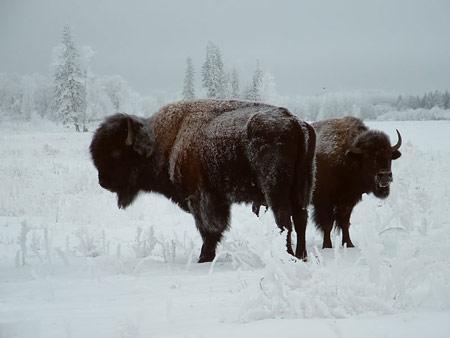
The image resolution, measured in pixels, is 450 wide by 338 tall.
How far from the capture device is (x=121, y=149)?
566 cm

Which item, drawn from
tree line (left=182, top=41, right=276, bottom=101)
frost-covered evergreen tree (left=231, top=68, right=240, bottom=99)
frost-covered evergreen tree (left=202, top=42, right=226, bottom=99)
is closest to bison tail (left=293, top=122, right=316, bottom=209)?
tree line (left=182, top=41, right=276, bottom=101)

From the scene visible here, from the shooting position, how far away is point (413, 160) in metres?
16.7

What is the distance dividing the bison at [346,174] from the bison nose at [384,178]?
0.14 m

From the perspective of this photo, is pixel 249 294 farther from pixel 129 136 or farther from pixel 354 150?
pixel 354 150

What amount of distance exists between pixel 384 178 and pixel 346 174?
0.63 metres

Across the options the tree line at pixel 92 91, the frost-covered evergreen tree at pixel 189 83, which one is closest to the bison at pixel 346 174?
the tree line at pixel 92 91

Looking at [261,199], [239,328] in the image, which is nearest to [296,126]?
[261,199]

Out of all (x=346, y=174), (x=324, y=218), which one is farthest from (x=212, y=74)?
(x=324, y=218)

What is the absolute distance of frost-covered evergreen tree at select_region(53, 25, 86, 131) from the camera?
36.7 meters

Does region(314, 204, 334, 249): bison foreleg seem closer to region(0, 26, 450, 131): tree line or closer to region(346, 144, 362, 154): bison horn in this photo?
region(346, 144, 362, 154): bison horn

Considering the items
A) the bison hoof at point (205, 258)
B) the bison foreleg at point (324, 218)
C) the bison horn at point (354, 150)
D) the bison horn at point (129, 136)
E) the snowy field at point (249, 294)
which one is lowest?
the bison hoof at point (205, 258)

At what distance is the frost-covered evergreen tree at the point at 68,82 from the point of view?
1446 inches

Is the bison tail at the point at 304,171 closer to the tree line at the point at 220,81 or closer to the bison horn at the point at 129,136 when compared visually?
the bison horn at the point at 129,136

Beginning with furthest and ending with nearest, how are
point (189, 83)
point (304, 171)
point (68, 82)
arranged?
point (189, 83), point (68, 82), point (304, 171)
